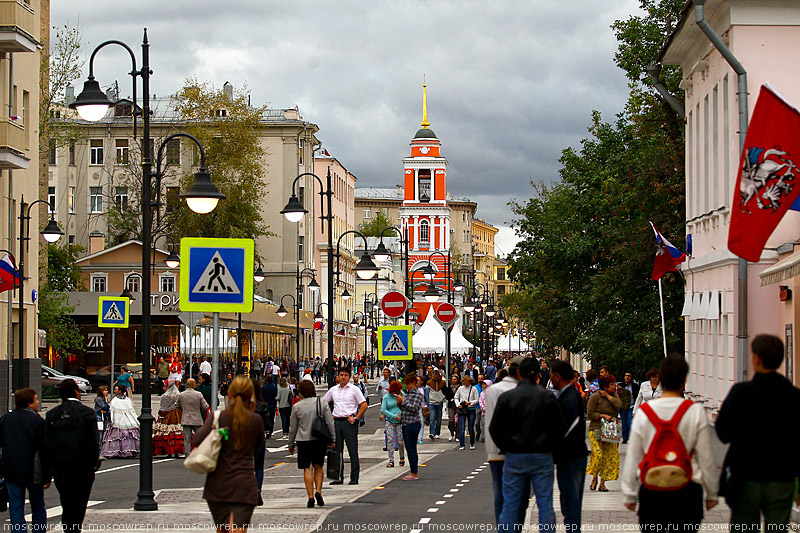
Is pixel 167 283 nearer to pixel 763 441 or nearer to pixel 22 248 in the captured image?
pixel 22 248

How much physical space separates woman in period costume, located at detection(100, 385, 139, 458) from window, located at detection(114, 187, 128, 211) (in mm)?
63682

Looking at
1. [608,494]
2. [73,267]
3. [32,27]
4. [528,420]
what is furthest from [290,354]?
[528,420]

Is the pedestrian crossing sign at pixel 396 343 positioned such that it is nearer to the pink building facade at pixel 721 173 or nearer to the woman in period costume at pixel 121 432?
the woman in period costume at pixel 121 432

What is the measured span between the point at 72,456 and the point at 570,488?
4.65 m

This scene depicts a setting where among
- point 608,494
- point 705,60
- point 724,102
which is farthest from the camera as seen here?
point 705,60

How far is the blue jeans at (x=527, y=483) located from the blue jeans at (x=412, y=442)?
34.0 feet

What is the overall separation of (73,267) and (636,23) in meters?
51.4

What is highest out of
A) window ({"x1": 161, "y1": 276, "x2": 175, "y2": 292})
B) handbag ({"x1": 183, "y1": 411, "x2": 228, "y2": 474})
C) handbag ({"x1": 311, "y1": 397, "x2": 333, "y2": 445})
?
window ({"x1": 161, "y1": 276, "x2": 175, "y2": 292})

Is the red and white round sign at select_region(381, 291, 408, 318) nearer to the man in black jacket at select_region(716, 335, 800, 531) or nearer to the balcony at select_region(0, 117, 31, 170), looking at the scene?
the balcony at select_region(0, 117, 31, 170)

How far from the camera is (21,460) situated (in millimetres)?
12648

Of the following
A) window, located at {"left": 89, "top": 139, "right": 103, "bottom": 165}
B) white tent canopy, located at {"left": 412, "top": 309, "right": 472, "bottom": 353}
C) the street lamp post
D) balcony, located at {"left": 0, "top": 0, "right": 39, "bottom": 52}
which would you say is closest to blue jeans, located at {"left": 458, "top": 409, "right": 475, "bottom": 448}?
the street lamp post

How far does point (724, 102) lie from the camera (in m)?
24.5

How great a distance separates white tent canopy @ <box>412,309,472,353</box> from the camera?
162ft

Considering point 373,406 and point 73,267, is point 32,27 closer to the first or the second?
point 373,406
